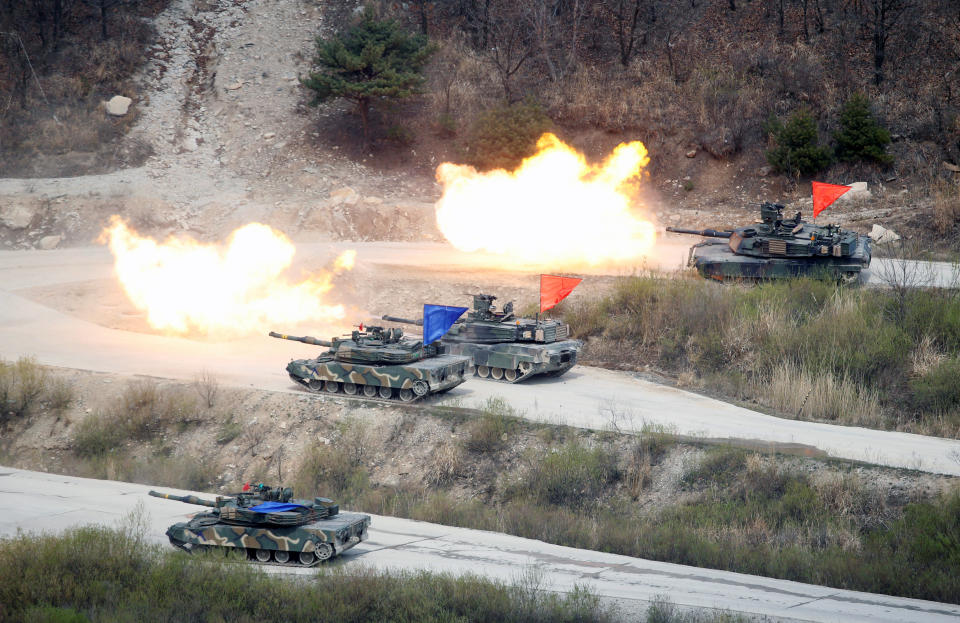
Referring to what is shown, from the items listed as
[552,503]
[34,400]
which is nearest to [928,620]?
[552,503]

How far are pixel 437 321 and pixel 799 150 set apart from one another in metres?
29.2

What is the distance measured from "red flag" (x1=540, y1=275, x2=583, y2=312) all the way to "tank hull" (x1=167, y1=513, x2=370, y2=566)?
1439cm

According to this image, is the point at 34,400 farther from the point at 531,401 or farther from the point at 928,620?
the point at 928,620

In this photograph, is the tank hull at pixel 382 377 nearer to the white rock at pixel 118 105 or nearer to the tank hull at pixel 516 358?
the tank hull at pixel 516 358

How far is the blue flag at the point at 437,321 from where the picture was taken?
26.5m

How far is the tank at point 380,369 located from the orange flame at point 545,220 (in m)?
14.6

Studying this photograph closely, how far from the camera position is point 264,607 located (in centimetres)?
1546

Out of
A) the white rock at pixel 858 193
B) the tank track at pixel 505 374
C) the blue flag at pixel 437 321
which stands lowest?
the tank track at pixel 505 374

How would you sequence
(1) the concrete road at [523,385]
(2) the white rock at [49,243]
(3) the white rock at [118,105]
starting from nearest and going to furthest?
(1) the concrete road at [523,385], (2) the white rock at [49,243], (3) the white rock at [118,105]

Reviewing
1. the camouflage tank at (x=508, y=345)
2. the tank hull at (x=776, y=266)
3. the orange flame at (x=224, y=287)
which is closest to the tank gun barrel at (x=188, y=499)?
the camouflage tank at (x=508, y=345)

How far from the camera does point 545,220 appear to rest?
141ft

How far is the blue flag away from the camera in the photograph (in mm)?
26469

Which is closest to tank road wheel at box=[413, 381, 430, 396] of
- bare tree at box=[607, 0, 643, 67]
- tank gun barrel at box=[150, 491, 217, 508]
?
tank gun barrel at box=[150, 491, 217, 508]

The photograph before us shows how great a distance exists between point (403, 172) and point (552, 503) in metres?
34.3
